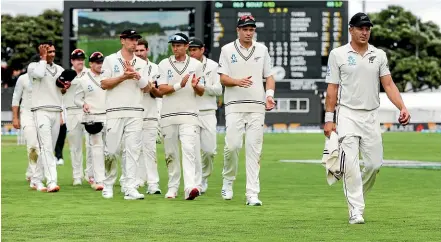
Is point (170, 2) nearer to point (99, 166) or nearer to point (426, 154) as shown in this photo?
point (426, 154)

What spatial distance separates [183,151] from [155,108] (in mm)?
2179

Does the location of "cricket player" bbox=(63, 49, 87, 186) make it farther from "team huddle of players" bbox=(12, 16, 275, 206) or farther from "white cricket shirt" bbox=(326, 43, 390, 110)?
"white cricket shirt" bbox=(326, 43, 390, 110)

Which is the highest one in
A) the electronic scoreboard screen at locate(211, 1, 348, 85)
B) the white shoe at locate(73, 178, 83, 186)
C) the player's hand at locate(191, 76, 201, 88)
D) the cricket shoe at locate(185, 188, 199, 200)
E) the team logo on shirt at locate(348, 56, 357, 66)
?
the electronic scoreboard screen at locate(211, 1, 348, 85)

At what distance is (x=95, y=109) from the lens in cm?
1697

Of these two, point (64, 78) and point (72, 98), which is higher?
point (64, 78)

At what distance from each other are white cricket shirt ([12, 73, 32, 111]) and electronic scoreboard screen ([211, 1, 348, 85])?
117 feet

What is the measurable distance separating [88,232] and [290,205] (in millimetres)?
3659

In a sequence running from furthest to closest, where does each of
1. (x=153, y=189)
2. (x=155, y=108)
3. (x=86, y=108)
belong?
1. (x=86, y=108)
2. (x=155, y=108)
3. (x=153, y=189)

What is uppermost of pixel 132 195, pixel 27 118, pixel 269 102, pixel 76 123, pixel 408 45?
pixel 408 45

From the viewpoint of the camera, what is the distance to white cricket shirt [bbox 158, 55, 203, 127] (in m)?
14.4

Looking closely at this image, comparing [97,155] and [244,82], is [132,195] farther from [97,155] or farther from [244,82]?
[97,155]

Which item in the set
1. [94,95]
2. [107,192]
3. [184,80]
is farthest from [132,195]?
[94,95]

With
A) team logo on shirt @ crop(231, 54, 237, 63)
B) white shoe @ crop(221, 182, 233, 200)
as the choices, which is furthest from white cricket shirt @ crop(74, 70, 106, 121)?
team logo on shirt @ crop(231, 54, 237, 63)

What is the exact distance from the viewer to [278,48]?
53031 millimetres
